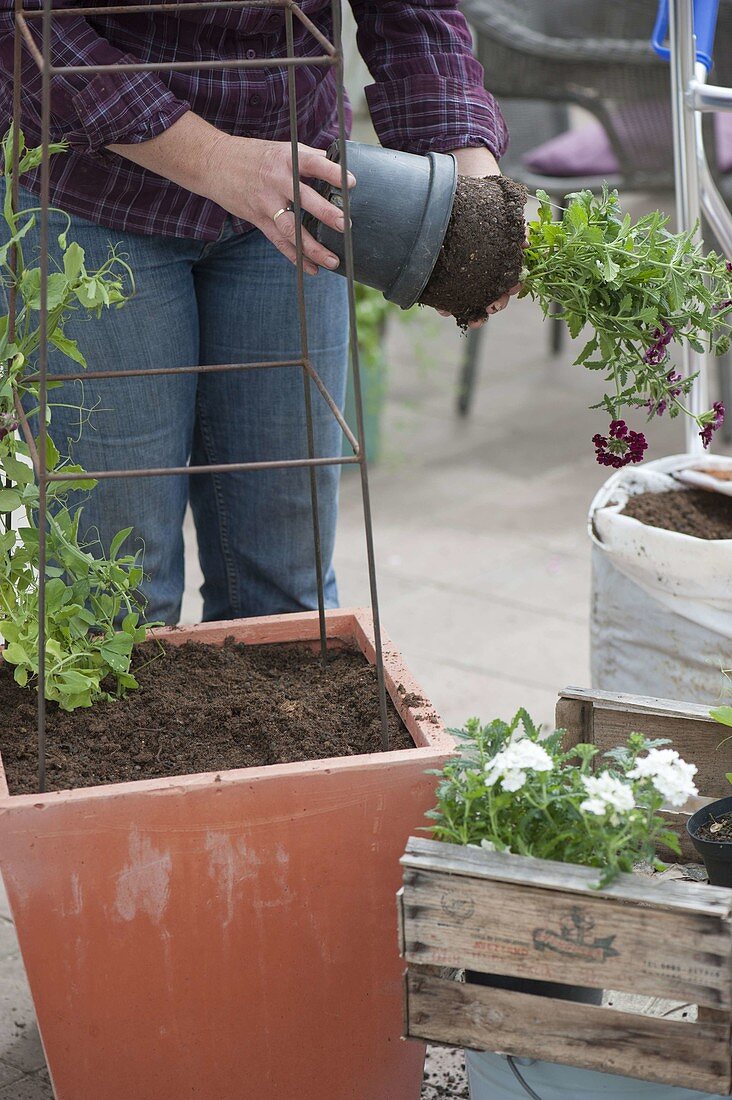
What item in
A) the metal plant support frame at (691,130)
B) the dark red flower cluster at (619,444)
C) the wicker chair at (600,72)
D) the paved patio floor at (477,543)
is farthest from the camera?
the wicker chair at (600,72)

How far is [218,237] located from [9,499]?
415mm

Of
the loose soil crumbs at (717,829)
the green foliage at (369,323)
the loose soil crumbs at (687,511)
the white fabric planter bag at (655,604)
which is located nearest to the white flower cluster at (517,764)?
the loose soil crumbs at (717,829)

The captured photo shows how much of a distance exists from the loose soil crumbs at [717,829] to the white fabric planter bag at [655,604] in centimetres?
41

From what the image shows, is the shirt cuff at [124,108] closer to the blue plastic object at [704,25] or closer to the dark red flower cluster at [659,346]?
the dark red flower cluster at [659,346]

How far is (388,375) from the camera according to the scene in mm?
4258

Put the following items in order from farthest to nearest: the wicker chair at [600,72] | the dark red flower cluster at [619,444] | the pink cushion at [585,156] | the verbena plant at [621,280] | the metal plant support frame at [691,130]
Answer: the pink cushion at [585,156]
the wicker chair at [600,72]
the metal plant support frame at [691,130]
the dark red flower cluster at [619,444]
the verbena plant at [621,280]

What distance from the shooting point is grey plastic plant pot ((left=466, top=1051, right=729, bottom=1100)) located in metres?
1.10

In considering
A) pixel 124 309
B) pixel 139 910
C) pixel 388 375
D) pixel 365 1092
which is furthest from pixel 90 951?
pixel 388 375

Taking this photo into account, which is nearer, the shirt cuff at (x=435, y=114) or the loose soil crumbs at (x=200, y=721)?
the loose soil crumbs at (x=200, y=721)

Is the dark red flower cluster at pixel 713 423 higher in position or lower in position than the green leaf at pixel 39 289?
lower

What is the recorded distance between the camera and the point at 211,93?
1.36 meters

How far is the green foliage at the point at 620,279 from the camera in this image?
127cm

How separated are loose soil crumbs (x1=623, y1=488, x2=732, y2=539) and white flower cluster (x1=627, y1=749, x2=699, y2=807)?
67cm

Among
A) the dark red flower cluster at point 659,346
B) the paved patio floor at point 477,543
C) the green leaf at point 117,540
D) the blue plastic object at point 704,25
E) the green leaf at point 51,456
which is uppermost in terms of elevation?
the blue plastic object at point 704,25
